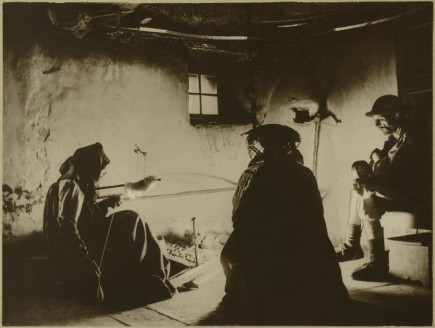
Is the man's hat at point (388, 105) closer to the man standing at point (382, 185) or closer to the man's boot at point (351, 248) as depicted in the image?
the man standing at point (382, 185)

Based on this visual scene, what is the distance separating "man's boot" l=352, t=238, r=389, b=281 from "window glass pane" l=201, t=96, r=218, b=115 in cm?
156

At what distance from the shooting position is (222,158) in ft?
11.1

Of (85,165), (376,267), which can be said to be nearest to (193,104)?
(85,165)

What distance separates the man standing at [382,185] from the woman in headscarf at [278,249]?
0.93ft

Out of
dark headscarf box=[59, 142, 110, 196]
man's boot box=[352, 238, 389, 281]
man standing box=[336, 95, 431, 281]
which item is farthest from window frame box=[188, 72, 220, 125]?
man's boot box=[352, 238, 389, 281]

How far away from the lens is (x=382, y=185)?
336 centimetres

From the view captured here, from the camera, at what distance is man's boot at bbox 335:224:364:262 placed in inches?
134

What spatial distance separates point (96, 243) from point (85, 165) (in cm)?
56

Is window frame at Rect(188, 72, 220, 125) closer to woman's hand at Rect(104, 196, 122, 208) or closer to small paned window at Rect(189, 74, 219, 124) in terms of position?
small paned window at Rect(189, 74, 219, 124)

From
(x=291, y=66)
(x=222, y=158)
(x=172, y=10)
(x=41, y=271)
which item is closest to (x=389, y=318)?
(x=222, y=158)

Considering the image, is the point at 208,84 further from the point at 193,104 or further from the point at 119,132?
the point at 119,132

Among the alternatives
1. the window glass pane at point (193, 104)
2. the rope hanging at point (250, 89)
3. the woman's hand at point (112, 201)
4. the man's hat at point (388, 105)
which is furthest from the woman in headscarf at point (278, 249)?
the woman's hand at point (112, 201)

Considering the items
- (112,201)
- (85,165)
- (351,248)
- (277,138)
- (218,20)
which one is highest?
(218,20)

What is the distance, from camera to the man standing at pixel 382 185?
10.9 ft
